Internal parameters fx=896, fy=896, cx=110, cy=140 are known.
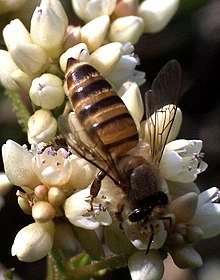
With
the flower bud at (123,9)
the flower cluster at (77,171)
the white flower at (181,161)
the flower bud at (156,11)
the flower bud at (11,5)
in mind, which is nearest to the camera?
the flower cluster at (77,171)

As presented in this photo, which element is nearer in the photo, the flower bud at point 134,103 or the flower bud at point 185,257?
the flower bud at point 185,257

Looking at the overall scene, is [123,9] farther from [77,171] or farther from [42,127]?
[77,171]

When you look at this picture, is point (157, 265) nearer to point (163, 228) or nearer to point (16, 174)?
point (163, 228)

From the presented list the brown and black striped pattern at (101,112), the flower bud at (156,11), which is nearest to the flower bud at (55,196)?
the brown and black striped pattern at (101,112)

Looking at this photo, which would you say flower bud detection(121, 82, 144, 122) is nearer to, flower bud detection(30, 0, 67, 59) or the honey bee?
the honey bee

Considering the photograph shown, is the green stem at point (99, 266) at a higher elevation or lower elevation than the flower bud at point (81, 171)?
→ lower

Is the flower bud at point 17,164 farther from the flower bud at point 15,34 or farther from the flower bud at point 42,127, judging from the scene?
the flower bud at point 15,34

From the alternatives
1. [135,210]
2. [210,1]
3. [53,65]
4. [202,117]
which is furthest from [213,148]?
[135,210]
